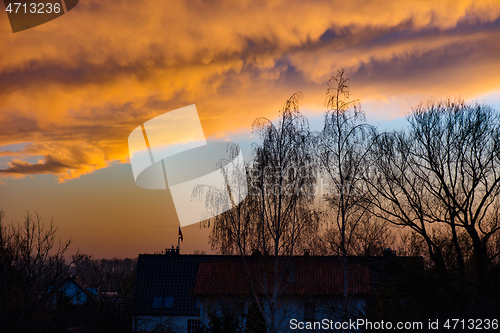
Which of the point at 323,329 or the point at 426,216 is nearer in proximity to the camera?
the point at 426,216

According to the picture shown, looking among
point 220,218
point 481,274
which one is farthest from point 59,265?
point 481,274

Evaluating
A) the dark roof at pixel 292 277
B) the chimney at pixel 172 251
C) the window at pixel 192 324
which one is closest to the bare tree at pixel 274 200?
the dark roof at pixel 292 277

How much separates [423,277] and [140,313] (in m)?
22.4

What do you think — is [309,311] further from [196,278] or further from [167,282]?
[167,282]

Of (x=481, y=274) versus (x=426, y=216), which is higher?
(x=426, y=216)

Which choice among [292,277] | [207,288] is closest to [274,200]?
[292,277]

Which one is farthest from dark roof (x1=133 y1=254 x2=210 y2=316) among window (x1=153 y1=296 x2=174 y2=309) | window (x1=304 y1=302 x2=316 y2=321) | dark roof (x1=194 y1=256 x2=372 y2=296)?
window (x1=304 y1=302 x2=316 y2=321)

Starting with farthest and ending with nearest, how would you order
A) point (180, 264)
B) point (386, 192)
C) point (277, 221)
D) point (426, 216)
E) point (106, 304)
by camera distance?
1. point (180, 264)
2. point (106, 304)
3. point (277, 221)
4. point (386, 192)
5. point (426, 216)

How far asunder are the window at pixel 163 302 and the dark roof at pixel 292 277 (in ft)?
8.71

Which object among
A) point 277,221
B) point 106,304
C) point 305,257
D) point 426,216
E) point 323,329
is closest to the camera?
point 426,216

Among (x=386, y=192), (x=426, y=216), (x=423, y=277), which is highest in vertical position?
(x=386, y=192)

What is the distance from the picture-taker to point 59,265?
54.0 ft

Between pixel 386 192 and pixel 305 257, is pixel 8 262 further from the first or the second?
pixel 386 192

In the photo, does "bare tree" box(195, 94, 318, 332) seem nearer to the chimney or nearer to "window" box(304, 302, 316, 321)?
"window" box(304, 302, 316, 321)
